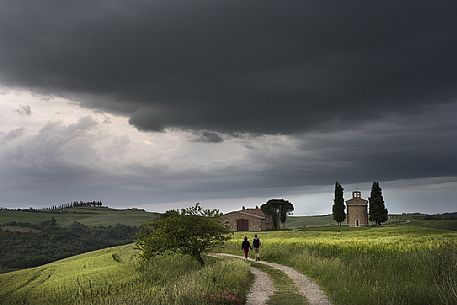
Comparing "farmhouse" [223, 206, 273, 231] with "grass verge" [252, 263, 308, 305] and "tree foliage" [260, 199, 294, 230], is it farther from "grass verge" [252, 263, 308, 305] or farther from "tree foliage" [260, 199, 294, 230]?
"grass verge" [252, 263, 308, 305]

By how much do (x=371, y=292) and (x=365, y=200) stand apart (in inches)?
4270

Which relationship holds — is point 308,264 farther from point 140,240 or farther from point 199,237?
point 140,240

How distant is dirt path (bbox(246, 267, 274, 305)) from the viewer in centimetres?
2220

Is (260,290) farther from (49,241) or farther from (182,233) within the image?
(49,241)

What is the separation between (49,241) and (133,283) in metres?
109

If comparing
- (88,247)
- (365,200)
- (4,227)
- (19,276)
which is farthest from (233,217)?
(4,227)

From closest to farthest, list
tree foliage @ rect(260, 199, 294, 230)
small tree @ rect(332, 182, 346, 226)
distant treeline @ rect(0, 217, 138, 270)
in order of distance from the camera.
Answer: distant treeline @ rect(0, 217, 138, 270)
small tree @ rect(332, 182, 346, 226)
tree foliage @ rect(260, 199, 294, 230)

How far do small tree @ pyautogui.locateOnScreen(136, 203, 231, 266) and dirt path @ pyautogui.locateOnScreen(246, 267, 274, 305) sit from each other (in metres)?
7.70

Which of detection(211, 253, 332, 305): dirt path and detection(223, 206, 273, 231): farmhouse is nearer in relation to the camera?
detection(211, 253, 332, 305): dirt path

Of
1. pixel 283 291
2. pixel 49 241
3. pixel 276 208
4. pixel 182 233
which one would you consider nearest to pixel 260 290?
pixel 283 291

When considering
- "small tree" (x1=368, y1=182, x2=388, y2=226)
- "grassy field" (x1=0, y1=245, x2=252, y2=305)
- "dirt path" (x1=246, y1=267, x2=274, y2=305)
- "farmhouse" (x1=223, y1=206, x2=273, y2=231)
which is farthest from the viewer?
"farmhouse" (x1=223, y1=206, x2=273, y2=231)

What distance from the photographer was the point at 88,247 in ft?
451

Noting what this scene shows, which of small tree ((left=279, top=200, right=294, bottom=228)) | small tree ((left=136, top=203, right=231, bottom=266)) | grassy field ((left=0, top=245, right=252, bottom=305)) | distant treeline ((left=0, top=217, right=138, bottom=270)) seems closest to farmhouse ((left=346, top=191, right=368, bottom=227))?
small tree ((left=279, top=200, right=294, bottom=228))

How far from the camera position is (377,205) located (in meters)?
118
